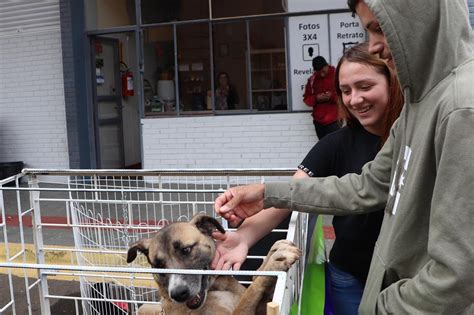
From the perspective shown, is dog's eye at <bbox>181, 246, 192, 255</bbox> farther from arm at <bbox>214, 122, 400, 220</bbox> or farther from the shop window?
the shop window

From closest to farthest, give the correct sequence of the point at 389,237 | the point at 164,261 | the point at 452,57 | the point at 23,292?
the point at 452,57, the point at 389,237, the point at 164,261, the point at 23,292

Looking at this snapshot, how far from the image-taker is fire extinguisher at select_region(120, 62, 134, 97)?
11.8 metres

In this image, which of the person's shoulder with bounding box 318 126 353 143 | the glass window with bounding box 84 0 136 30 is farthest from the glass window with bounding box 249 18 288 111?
the person's shoulder with bounding box 318 126 353 143

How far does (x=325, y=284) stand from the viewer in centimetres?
281

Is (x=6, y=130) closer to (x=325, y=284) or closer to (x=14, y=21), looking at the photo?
(x=14, y=21)

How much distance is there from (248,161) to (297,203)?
776cm

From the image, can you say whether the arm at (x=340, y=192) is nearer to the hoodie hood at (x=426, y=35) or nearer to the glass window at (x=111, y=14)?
the hoodie hood at (x=426, y=35)

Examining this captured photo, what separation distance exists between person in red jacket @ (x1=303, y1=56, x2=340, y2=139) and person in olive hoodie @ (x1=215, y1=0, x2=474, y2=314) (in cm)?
717

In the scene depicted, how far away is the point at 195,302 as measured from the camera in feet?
8.38

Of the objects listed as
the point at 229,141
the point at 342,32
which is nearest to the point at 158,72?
the point at 229,141

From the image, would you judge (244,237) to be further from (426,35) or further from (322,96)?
(322,96)

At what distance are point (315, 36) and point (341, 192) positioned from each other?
7.58m

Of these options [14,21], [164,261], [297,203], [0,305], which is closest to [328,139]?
[297,203]

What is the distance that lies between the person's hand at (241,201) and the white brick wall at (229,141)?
23.6 ft
